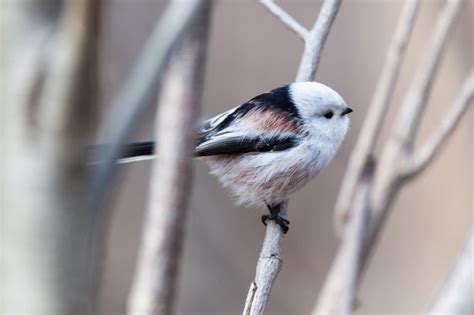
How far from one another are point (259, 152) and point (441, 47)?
555 mm

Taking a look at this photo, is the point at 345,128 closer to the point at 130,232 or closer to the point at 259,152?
the point at 259,152

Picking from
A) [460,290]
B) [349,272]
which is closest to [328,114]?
[349,272]

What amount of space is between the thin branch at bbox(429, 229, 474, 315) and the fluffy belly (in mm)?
900

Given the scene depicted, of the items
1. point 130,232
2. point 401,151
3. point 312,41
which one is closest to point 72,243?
point 312,41

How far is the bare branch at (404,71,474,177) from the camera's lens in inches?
69.5

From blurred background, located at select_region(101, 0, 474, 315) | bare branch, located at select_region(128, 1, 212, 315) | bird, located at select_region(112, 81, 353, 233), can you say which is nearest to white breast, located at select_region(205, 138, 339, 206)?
bird, located at select_region(112, 81, 353, 233)

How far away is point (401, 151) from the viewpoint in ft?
6.29

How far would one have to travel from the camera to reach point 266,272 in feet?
4.98

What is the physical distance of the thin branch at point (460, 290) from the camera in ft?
3.27

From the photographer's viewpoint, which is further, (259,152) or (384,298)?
(384,298)

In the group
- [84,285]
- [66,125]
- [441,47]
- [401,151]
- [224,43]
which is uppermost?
[224,43]

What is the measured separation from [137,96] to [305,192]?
8.84ft

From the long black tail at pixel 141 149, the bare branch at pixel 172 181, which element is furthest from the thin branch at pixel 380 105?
the bare branch at pixel 172 181

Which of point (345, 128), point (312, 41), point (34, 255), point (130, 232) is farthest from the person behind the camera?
point (130, 232)
